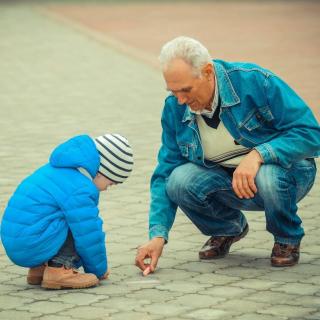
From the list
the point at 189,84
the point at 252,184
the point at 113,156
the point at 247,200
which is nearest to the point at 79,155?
the point at 113,156

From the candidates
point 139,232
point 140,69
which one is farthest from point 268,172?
point 140,69

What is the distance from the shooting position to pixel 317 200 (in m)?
7.52

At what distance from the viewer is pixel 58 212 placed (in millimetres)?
5270

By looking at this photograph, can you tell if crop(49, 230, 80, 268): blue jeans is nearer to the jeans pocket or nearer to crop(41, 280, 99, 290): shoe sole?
crop(41, 280, 99, 290): shoe sole

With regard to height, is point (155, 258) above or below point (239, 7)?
below

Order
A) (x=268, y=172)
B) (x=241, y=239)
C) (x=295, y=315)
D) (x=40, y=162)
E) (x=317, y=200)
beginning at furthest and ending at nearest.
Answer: (x=40, y=162) → (x=317, y=200) → (x=241, y=239) → (x=268, y=172) → (x=295, y=315)

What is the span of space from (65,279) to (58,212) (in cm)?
32

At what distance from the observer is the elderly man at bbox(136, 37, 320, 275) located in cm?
539

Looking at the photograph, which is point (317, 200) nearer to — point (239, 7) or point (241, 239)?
point (241, 239)

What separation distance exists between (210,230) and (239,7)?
18.6 meters

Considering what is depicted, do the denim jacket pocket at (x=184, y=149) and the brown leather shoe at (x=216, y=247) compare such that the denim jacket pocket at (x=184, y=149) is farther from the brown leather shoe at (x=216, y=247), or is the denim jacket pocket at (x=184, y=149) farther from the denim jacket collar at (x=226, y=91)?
the brown leather shoe at (x=216, y=247)

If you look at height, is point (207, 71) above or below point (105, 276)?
above

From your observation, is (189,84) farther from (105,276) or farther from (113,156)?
(105,276)

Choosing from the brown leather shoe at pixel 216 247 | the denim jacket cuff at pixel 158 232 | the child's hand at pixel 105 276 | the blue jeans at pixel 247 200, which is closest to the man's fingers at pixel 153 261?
the denim jacket cuff at pixel 158 232
